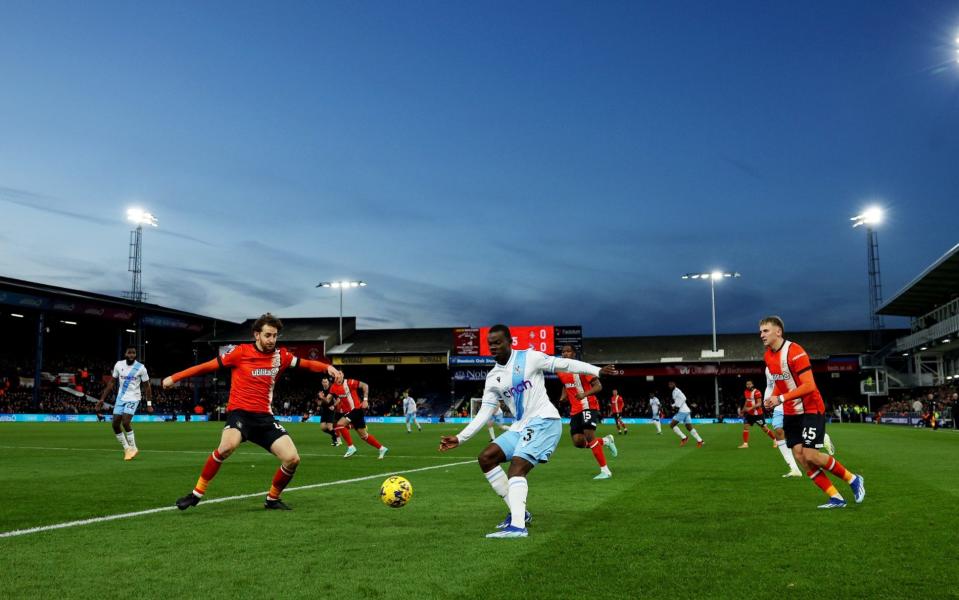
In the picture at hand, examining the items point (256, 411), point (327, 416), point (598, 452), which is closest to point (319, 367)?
point (256, 411)

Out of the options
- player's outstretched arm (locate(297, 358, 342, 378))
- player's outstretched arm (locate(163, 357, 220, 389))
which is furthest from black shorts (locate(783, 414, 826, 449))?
player's outstretched arm (locate(163, 357, 220, 389))

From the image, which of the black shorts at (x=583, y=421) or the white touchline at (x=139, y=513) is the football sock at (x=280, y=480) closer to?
the white touchline at (x=139, y=513)

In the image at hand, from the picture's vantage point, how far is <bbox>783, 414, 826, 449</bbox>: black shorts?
8938 mm

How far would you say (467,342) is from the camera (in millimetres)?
67625

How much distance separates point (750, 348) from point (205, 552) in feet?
237

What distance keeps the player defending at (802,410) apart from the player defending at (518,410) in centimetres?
283

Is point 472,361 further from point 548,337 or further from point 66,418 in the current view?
point 66,418

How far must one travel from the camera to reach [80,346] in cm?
7612

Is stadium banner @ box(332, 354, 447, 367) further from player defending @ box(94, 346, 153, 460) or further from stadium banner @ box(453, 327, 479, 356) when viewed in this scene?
player defending @ box(94, 346, 153, 460)

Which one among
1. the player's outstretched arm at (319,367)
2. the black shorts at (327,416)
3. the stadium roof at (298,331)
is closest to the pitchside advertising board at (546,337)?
the stadium roof at (298,331)

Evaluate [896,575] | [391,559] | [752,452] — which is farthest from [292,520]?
[752,452]

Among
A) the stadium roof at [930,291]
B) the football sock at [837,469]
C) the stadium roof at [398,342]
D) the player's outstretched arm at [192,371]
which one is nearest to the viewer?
the football sock at [837,469]

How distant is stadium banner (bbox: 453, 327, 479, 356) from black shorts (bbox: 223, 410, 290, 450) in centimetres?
5822

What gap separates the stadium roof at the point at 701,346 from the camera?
233 feet
